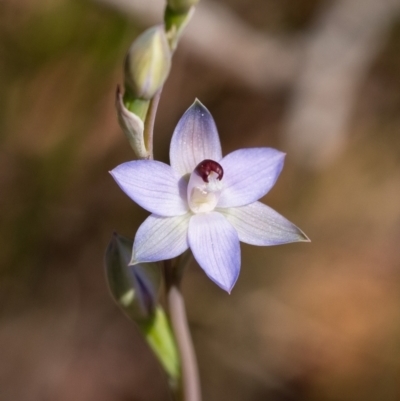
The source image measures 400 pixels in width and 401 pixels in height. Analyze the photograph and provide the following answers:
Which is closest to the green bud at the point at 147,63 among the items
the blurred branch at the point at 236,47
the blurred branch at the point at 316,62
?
the blurred branch at the point at 236,47

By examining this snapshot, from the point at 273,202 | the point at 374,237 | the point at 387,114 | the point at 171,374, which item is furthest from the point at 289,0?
the point at 171,374

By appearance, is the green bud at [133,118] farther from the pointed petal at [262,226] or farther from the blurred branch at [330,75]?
the blurred branch at [330,75]

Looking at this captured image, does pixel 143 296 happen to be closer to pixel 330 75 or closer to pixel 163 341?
pixel 163 341

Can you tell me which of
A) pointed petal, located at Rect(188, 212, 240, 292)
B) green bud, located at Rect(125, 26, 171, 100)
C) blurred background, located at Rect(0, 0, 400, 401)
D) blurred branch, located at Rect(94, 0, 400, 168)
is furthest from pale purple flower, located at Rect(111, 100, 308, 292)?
blurred branch, located at Rect(94, 0, 400, 168)

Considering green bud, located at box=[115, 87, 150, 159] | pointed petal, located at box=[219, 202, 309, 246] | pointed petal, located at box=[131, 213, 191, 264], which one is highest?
green bud, located at box=[115, 87, 150, 159]

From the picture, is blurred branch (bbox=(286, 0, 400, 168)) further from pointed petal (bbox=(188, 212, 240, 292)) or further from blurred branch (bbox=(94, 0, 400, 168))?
pointed petal (bbox=(188, 212, 240, 292))

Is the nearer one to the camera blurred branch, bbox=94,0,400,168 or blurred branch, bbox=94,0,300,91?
blurred branch, bbox=94,0,300,91

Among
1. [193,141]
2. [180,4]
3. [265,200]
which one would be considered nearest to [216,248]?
[193,141]
